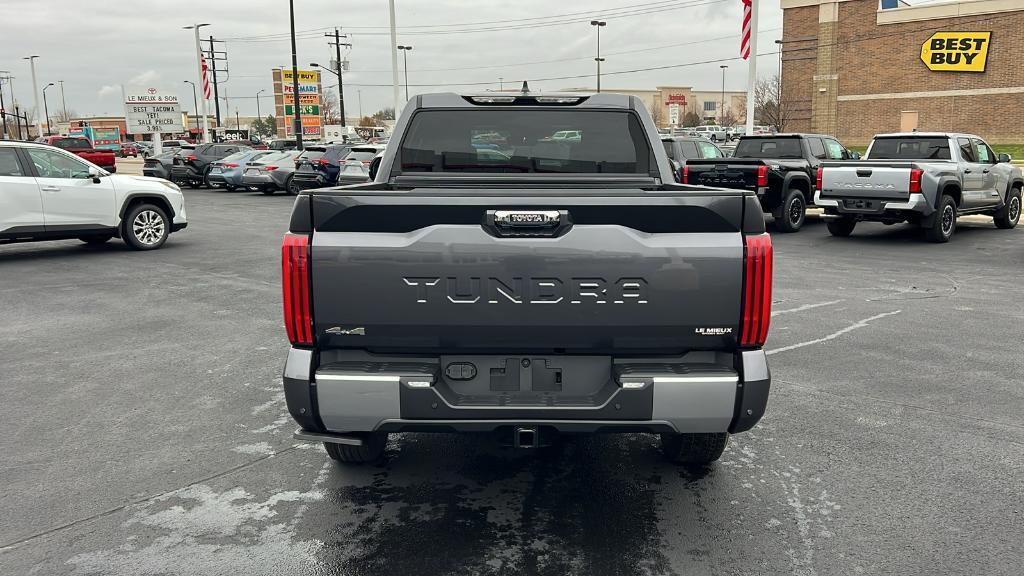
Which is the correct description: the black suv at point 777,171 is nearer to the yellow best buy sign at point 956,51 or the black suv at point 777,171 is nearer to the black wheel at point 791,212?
the black wheel at point 791,212

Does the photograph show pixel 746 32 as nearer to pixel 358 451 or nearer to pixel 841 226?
pixel 841 226

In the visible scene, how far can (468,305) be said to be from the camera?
3.38 metres

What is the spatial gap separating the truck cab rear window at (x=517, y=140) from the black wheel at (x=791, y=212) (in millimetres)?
11689

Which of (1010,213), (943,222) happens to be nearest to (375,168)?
(943,222)

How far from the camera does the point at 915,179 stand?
13.7 metres

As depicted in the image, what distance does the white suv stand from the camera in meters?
12.2

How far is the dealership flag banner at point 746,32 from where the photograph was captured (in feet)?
77.9

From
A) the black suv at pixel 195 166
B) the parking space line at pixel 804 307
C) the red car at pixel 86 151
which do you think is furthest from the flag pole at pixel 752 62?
the red car at pixel 86 151

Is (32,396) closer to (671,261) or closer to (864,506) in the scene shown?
(671,261)

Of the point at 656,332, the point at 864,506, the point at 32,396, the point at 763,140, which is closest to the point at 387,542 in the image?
the point at 656,332

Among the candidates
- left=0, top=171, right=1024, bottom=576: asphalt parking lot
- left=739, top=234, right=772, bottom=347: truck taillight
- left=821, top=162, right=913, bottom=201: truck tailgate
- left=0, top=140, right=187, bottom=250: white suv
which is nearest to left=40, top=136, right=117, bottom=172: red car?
left=0, top=140, right=187, bottom=250: white suv

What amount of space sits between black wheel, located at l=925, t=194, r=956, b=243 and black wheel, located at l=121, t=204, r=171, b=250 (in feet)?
43.9

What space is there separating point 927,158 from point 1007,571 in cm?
1324

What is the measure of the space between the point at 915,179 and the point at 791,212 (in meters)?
2.95
